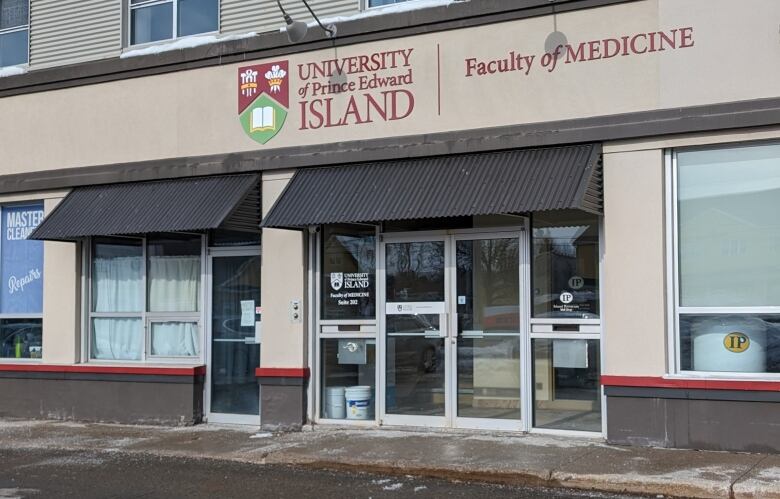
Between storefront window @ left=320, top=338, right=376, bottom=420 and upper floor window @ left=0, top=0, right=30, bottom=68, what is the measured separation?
668 centimetres

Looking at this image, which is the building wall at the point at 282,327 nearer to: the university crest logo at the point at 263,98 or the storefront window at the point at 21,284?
the university crest logo at the point at 263,98

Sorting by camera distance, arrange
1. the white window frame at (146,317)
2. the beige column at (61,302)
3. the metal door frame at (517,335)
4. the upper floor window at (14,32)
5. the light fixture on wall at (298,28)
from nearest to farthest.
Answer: the metal door frame at (517,335) < the light fixture on wall at (298,28) < the white window frame at (146,317) < the beige column at (61,302) < the upper floor window at (14,32)

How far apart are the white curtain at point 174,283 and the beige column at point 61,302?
1.11m

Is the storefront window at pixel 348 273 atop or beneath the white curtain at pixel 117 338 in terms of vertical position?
atop

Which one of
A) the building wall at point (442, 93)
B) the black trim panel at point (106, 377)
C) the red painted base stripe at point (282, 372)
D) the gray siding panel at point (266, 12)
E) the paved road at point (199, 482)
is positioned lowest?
the paved road at point (199, 482)

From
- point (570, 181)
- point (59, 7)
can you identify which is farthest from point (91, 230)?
point (570, 181)

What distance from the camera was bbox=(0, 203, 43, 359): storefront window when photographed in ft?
42.9

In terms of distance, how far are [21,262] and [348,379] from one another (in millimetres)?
5387

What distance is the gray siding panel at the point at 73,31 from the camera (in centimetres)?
1270

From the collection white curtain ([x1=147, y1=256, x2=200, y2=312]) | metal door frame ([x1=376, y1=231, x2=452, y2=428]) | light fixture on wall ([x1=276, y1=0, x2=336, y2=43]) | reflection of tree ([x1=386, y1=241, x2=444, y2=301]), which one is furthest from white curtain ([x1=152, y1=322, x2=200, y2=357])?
light fixture on wall ([x1=276, y1=0, x2=336, y2=43])

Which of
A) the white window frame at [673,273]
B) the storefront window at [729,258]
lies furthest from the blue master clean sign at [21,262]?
the storefront window at [729,258]

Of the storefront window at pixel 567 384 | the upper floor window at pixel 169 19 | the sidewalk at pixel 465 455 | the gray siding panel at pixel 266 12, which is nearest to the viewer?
the sidewalk at pixel 465 455

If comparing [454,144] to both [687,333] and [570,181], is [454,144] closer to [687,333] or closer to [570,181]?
[570,181]

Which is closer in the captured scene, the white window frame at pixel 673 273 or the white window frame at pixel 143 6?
the white window frame at pixel 673 273
